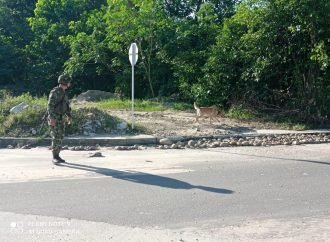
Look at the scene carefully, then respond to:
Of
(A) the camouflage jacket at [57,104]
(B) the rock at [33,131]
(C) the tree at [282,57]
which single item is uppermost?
(C) the tree at [282,57]

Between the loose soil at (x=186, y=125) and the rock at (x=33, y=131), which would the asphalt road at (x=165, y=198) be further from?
the loose soil at (x=186, y=125)

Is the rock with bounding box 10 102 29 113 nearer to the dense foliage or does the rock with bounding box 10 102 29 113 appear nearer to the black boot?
the black boot

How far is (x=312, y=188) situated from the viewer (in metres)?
7.73

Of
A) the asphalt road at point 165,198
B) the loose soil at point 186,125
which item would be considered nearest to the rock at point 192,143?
the loose soil at point 186,125

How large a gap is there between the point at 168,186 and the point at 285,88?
11399 mm

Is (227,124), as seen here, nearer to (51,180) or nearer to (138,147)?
(138,147)

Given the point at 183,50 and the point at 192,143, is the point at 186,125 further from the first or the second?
the point at 183,50

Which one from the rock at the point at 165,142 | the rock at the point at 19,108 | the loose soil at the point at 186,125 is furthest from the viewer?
the loose soil at the point at 186,125

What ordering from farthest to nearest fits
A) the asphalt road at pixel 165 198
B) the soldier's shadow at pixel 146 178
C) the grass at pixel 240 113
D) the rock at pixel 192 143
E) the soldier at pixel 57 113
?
the grass at pixel 240 113, the rock at pixel 192 143, the soldier at pixel 57 113, the soldier's shadow at pixel 146 178, the asphalt road at pixel 165 198

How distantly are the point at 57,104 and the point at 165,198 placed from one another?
152 inches

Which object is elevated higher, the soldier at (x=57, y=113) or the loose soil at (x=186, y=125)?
the soldier at (x=57, y=113)

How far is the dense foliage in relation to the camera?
664 inches

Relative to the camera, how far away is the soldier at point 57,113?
984cm

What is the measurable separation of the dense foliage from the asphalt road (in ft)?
22.4
